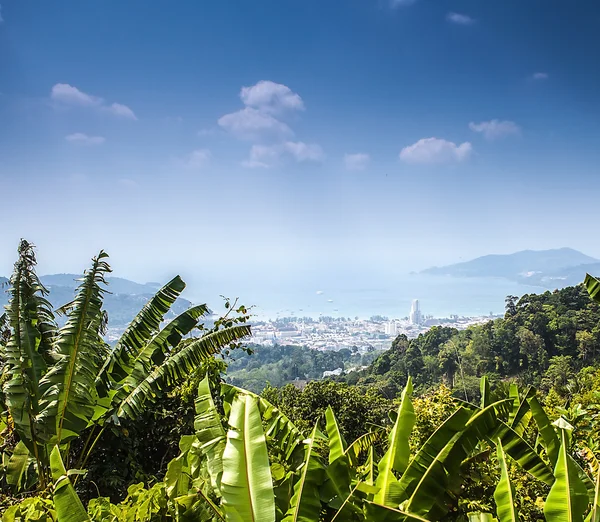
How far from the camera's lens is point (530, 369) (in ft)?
148

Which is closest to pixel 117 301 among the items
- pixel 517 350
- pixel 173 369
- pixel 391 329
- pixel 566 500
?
pixel 517 350

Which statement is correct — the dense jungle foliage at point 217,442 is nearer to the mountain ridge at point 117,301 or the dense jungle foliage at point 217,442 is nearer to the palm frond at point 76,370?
the palm frond at point 76,370

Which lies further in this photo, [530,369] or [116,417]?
[530,369]

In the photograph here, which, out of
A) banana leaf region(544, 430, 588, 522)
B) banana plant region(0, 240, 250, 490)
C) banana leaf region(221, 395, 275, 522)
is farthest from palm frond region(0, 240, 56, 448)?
banana leaf region(544, 430, 588, 522)

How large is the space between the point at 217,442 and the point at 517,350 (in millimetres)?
52259

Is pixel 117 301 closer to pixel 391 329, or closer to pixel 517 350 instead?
pixel 517 350

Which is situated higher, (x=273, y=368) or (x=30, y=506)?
(x=30, y=506)

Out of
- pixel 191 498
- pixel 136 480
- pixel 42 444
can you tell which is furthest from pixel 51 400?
pixel 191 498

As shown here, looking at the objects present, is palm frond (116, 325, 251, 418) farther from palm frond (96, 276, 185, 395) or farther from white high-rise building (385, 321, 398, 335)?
white high-rise building (385, 321, 398, 335)

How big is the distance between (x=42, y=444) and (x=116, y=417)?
57 cm

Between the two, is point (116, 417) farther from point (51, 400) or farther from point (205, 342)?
point (205, 342)

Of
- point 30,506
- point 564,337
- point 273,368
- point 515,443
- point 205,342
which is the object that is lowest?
A: point 273,368

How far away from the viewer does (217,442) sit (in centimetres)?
219

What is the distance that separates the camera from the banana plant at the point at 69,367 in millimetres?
3400
